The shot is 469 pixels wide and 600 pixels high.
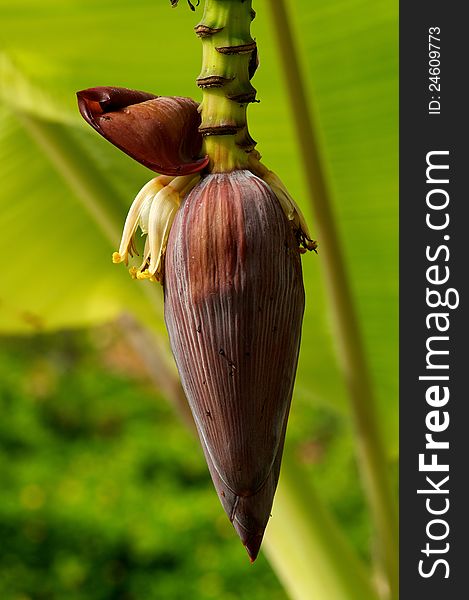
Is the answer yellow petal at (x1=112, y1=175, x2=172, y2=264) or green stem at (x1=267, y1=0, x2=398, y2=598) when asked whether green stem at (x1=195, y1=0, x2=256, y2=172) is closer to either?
yellow petal at (x1=112, y1=175, x2=172, y2=264)

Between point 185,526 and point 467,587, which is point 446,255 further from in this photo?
point 185,526

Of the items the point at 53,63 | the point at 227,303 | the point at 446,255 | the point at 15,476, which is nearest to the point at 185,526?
the point at 15,476

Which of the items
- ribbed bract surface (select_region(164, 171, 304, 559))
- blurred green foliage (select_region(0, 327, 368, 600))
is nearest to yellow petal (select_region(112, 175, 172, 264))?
ribbed bract surface (select_region(164, 171, 304, 559))

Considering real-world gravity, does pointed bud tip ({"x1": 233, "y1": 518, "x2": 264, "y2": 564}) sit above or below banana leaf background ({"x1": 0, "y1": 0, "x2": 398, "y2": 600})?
below

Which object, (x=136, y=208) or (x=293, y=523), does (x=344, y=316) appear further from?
(x=136, y=208)

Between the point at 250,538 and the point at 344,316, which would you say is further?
the point at 344,316

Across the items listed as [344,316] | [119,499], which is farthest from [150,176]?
[119,499]
